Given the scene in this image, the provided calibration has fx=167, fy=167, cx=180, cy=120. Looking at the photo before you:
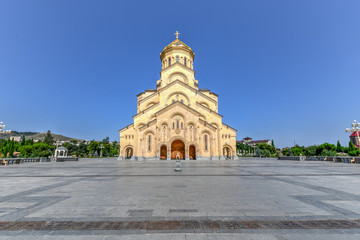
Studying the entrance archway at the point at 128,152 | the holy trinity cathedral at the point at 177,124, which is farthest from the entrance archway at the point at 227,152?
the entrance archway at the point at 128,152

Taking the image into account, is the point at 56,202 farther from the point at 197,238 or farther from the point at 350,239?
the point at 350,239

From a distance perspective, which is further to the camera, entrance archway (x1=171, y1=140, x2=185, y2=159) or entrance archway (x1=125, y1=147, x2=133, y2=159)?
entrance archway (x1=125, y1=147, x2=133, y2=159)

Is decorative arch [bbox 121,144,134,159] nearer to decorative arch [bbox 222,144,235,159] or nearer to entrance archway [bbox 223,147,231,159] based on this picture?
decorative arch [bbox 222,144,235,159]

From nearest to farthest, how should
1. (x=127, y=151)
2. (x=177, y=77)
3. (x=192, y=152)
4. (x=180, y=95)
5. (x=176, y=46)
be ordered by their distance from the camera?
(x=192, y=152) → (x=180, y=95) → (x=127, y=151) → (x=177, y=77) → (x=176, y=46)

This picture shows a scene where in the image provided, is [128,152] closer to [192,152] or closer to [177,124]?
[177,124]

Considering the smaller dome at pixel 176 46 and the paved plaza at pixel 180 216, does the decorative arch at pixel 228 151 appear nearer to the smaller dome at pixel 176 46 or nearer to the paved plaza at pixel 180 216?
the smaller dome at pixel 176 46

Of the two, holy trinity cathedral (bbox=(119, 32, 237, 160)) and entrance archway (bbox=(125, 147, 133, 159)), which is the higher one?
holy trinity cathedral (bbox=(119, 32, 237, 160))

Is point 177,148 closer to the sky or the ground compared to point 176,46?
closer to the ground

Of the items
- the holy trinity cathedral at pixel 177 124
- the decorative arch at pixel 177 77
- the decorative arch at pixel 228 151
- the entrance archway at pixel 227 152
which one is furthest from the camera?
the decorative arch at pixel 177 77

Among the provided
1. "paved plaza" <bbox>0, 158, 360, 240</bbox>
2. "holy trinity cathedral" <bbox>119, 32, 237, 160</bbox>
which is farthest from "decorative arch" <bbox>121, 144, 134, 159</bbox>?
"paved plaza" <bbox>0, 158, 360, 240</bbox>

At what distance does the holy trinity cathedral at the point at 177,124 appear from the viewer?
27.9 meters

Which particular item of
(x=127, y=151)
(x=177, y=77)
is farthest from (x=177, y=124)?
(x=127, y=151)

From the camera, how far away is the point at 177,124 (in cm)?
2838

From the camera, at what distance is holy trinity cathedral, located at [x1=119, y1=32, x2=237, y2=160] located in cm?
2792
